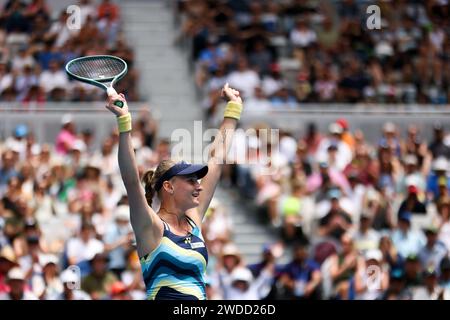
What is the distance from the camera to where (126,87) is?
1853cm

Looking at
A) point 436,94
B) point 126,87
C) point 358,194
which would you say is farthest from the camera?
point 436,94

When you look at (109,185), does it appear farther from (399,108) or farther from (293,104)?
(399,108)

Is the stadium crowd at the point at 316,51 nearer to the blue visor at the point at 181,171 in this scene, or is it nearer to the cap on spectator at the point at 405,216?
the cap on spectator at the point at 405,216

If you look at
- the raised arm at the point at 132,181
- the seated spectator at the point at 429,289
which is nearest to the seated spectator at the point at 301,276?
the seated spectator at the point at 429,289

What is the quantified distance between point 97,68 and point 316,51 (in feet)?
40.9

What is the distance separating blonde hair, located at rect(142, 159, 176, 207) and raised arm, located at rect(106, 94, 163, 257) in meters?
0.43

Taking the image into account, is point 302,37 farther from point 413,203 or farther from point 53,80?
point 413,203

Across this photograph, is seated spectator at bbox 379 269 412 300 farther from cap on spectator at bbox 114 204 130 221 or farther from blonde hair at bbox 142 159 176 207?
blonde hair at bbox 142 159 176 207

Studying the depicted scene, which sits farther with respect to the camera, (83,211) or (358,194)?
(358,194)

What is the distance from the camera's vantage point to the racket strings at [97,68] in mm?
7891

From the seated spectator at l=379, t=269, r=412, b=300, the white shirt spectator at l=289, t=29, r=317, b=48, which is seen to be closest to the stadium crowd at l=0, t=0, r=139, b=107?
the white shirt spectator at l=289, t=29, r=317, b=48

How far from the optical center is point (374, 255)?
14539 mm
